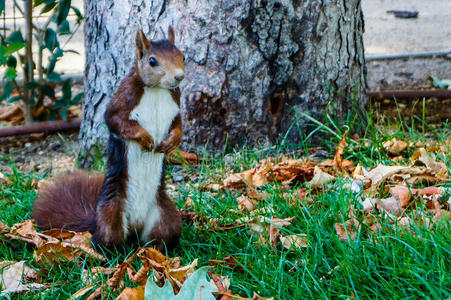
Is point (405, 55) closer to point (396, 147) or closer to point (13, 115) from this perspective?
point (396, 147)

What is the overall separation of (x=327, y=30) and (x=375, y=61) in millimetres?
2224

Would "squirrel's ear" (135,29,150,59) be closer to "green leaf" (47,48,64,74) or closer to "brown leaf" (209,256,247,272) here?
"brown leaf" (209,256,247,272)

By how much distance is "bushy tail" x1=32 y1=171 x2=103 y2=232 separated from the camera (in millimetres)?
2406

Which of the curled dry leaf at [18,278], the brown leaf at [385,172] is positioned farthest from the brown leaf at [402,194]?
the curled dry leaf at [18,278]

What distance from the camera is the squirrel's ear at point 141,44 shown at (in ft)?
6.68

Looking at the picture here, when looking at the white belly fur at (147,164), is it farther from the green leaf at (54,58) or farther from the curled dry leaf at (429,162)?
the green leaf at (54,58)

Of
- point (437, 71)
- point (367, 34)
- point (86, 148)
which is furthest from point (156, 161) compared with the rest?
point (367, 34)

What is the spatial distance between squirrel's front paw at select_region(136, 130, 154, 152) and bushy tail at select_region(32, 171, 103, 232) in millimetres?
405

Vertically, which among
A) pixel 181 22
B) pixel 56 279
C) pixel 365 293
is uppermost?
pixel 181 22

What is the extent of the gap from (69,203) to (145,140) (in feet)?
1.78

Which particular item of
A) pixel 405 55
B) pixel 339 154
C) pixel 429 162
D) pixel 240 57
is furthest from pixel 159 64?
pixel 405 55

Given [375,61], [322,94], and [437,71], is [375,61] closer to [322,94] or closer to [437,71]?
[437,71]

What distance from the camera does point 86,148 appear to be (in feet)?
11.2

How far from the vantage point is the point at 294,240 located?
→ 2.13 metres
